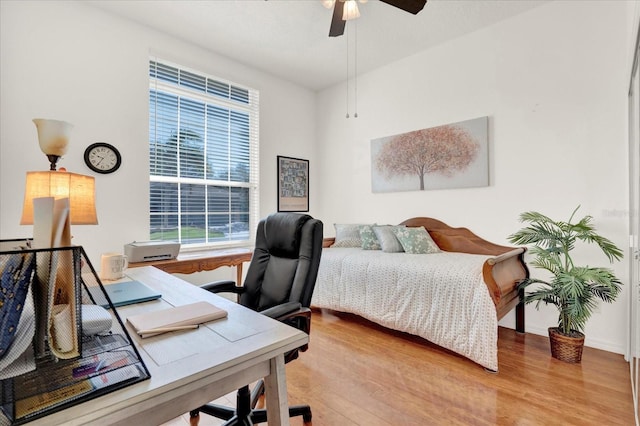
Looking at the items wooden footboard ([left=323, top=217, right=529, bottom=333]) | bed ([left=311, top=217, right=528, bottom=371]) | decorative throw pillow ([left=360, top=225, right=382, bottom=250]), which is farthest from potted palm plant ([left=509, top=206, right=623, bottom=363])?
decorative throw pillow ([left=360, top=225, right=382, bottom=250])

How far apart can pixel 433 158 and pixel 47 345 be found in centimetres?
343

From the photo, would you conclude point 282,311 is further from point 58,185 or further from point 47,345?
point 58,185

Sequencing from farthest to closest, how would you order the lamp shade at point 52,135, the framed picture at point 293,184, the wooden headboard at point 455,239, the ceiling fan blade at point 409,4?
the framed picture at point 293,184 → the wooden headboard at point 455,239 → the ceiling fan blade at point 409,4 → the lamp shade at point 52,135

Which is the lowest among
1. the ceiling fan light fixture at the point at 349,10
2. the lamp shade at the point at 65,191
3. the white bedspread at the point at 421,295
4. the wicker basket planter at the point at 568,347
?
the wicker basket planter at the point at 568,347

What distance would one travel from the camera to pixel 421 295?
2479 millimetres

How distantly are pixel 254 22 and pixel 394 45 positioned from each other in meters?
1.50

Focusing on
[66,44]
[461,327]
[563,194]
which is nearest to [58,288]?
[461,327]

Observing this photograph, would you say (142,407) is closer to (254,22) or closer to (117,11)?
(254,22)

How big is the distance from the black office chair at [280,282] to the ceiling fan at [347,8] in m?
1.50

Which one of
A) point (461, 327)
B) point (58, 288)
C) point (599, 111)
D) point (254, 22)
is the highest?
point (254, 22)

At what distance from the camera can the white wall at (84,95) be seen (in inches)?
92.1

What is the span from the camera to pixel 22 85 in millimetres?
2377

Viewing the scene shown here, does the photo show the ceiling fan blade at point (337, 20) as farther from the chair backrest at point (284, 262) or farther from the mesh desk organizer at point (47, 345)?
the mesh desk organizer at point (47, 345)

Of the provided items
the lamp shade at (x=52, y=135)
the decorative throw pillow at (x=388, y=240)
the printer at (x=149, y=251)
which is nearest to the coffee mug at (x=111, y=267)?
the lamp shade at (x=52, y=135)
